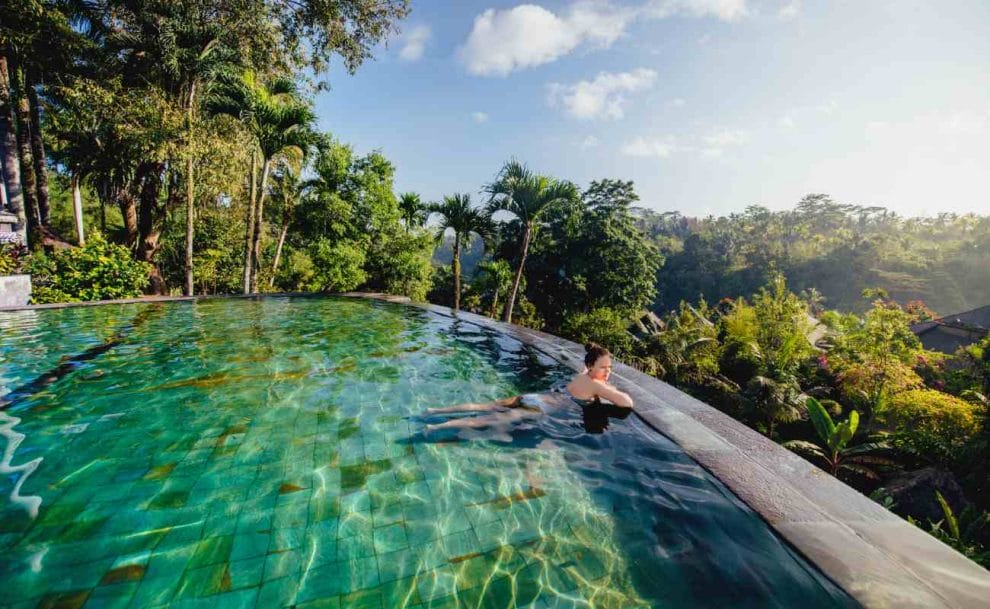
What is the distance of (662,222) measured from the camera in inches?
4070

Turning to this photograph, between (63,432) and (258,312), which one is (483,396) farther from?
(258,312)

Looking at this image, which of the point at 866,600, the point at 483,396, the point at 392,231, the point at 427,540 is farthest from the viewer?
the point at 392,231

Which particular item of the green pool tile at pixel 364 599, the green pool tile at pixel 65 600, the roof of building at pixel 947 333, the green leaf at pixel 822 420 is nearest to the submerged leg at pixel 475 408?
the green pool tile at pixel 364 599

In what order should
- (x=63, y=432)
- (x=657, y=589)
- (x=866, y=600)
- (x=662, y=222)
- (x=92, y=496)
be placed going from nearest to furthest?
1. (x=866, y=600)
2. (x=657, y=589)
3. (x=92, y=496)
4. (x=63, y=432)
5. (x=662, y=222)

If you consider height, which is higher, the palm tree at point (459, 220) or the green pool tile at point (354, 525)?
the palm tree at point (459, 220)

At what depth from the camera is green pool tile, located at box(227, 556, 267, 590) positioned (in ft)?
6.86

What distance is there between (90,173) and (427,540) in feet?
63.7

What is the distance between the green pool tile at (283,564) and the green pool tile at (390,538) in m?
0.44

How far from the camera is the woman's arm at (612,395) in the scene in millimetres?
4244

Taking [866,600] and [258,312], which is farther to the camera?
[258,312]

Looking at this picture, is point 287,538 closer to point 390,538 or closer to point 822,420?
point 390,538

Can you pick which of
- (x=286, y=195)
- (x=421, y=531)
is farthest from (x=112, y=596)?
(x=286, y=195)

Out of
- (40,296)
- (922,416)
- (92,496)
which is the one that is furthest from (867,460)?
(40,296)

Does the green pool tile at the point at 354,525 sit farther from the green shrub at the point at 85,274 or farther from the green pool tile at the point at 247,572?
the green shrub at the point at 85,274
